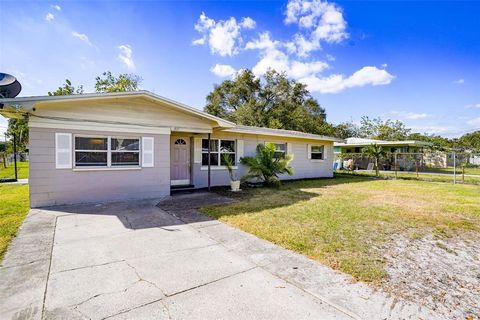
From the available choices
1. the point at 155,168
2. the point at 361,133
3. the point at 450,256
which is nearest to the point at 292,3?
the point at 155,168

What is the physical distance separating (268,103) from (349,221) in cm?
2720

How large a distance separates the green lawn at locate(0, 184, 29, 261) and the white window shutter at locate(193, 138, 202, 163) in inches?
222

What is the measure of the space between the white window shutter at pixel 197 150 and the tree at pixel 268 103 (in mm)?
19126

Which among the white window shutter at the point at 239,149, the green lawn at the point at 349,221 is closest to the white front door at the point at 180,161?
the white window shutter at the point at 239,149

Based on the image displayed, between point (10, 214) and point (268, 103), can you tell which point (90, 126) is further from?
point (268, 103)

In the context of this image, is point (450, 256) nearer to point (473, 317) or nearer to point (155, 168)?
point (473, 317)

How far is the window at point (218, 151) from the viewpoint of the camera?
417 inches

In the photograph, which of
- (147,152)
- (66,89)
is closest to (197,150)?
(147,152)

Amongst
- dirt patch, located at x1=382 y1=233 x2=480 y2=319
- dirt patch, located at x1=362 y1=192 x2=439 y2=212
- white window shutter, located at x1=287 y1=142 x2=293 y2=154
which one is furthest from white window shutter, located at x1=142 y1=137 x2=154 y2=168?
white window shutter, located at x1=287 y1=142 x2=293 y2=154

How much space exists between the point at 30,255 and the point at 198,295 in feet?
9.70

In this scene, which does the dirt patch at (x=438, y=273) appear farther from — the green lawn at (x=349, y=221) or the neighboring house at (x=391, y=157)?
the neighboring house at (x=391, y=157)

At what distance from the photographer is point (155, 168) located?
8.27 metres

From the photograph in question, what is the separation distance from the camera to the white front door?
9.95 m

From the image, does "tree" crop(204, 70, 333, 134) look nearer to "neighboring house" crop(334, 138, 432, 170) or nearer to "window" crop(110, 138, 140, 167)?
"neighboring house" crop(334, 138, 432, 170)
